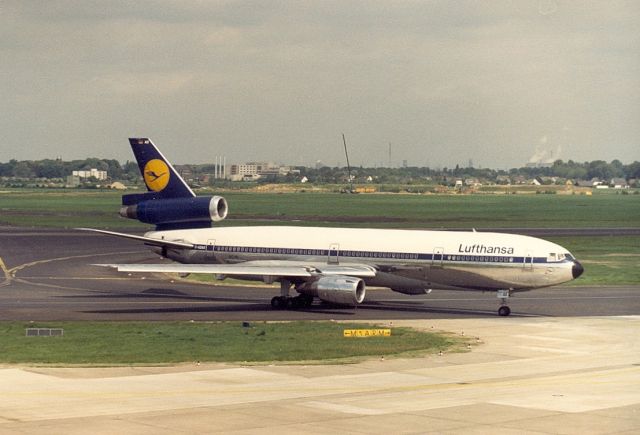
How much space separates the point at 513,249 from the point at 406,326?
28.7 feet

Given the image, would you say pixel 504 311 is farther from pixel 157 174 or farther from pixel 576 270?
pixel 157 174

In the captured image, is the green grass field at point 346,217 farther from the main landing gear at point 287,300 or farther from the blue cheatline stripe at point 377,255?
the main landing gear at point 287,300

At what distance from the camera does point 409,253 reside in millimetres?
60438

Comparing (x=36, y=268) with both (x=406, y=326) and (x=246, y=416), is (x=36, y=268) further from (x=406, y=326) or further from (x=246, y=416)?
(x=246, y=416)

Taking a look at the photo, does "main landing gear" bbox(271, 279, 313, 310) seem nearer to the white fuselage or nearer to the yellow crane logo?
the white fuselage

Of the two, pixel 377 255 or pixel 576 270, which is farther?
pixel 377 255

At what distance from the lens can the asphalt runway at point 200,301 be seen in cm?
5834

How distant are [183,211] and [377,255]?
43.4ft

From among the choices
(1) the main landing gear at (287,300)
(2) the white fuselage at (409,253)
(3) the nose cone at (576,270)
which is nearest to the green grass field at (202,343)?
(1) the main landing gear at (287,300)

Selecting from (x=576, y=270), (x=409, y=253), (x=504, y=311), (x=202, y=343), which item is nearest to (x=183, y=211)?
(x=409, y=253)

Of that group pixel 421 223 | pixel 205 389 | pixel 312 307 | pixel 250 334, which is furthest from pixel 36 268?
pixel 421 223

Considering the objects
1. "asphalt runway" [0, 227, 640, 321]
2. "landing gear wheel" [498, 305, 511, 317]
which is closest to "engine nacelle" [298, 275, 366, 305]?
"asphalt runway" [0, 227, 640, 321]

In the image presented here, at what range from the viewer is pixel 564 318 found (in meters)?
57.4

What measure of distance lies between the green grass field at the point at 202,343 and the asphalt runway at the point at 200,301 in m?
4.87
